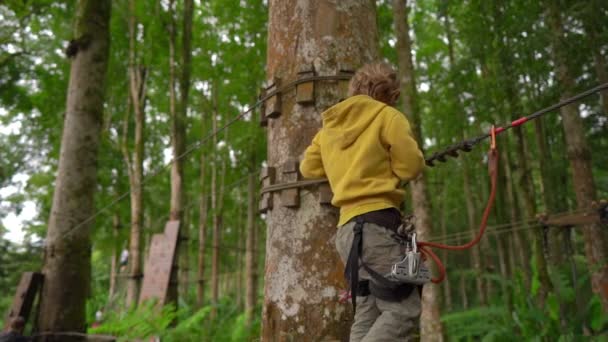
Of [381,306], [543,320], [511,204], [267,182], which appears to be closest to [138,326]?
[267,182]

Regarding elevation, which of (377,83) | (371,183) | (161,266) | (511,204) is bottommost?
(161,266)

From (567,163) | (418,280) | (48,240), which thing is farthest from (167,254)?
(567,163)

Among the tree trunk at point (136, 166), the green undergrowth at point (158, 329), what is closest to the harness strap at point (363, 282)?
the green undergrowth at point (158, 329)

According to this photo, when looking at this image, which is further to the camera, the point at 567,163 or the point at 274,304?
the point at 567,163

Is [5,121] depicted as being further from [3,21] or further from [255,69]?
[255,69]

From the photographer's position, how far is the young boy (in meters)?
2.04

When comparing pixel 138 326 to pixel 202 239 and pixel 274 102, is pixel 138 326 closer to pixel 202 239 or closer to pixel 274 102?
pixel 274 102

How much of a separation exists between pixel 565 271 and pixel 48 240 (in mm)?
9740

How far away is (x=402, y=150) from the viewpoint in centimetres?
219

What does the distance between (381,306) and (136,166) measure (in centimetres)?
→ 1076

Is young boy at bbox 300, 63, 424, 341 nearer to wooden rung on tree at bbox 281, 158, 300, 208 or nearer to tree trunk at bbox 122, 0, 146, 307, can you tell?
wooden rung on tree at bbox 281, 158, 300, 208

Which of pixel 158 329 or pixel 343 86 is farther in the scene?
pixel 158 329

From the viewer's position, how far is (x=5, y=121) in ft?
56.5

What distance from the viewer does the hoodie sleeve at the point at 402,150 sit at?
218cm
